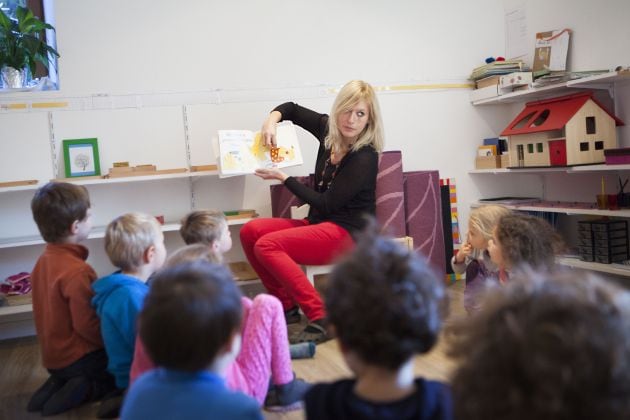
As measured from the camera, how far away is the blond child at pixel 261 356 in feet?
Answer: 6.03

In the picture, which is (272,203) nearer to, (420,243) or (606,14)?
(420,243)

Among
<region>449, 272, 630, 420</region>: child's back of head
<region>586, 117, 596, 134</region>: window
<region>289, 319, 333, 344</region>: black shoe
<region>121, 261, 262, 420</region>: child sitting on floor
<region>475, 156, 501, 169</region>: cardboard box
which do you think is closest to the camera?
<region>449, 272, 630, 420</region>: child's back of head

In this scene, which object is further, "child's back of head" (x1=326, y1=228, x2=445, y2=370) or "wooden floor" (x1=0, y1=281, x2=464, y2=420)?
"wooden floor" (x1=0, y1=281, x2=464, y2=420)

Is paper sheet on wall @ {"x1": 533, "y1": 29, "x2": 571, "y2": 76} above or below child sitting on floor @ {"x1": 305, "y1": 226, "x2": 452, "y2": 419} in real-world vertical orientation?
above

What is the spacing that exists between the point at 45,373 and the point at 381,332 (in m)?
2.29

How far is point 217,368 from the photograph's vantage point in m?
1.26

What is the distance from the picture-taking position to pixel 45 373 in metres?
2.79

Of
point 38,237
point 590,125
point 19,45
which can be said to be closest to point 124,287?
point 38,237

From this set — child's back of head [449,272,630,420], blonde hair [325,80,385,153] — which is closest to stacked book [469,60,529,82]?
blonde hair [325,80,385,153]

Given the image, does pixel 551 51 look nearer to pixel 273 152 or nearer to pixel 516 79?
pixel 516 79

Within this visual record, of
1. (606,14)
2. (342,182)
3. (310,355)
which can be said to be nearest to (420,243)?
(342,182)

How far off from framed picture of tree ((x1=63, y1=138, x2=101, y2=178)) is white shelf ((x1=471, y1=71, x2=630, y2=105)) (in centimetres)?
246

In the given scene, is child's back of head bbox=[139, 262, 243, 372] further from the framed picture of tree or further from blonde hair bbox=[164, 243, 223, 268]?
the framed picture of tree

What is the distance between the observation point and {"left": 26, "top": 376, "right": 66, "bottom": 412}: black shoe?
7.62 ft
